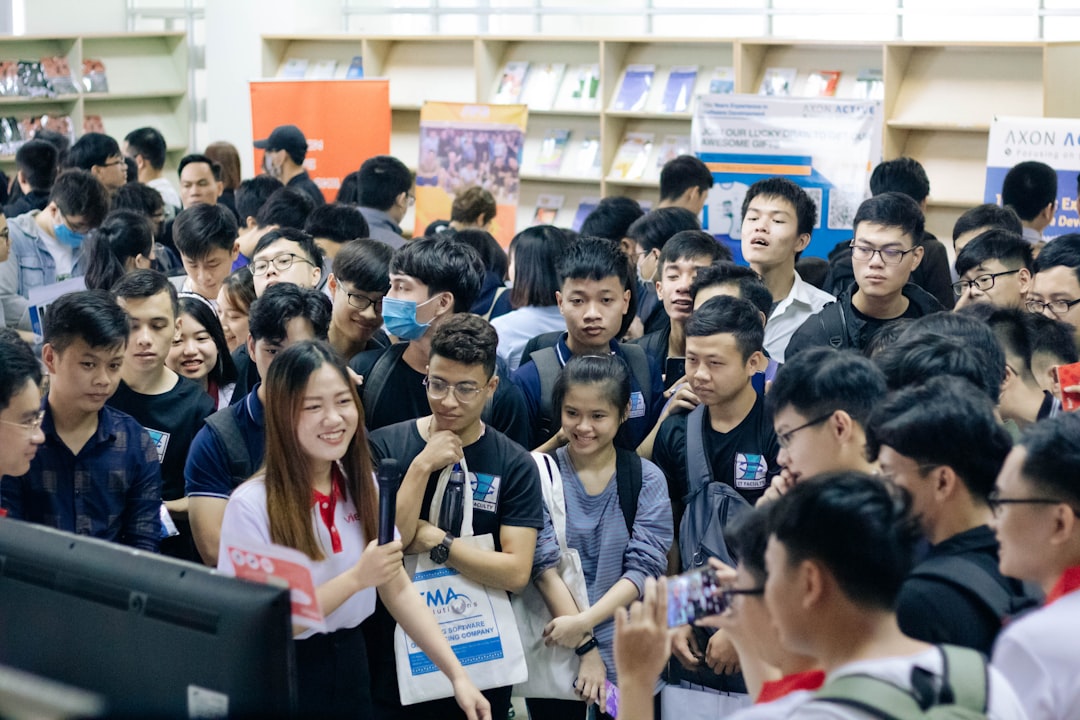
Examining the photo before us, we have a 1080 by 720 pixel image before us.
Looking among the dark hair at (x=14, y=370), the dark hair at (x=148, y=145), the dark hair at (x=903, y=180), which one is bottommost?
the dark hair at (x=14, y=370)

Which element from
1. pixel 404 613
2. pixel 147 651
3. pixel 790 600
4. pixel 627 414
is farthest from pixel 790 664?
pixel 627 414

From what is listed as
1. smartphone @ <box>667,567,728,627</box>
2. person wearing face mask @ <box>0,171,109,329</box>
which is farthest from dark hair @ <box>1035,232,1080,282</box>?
person wearing face mask @ <box>0,171,109,329</box>

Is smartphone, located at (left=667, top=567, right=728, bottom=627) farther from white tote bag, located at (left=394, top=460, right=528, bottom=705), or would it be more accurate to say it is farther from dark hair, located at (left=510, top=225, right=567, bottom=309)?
dark hair, located at (left=510, top=225, right=567, bottom=309)

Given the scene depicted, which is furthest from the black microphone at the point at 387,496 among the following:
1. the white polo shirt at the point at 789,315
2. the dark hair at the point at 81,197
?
the dark hair at the point at 81,197

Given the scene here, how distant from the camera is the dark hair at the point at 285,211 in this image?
17.9 ft

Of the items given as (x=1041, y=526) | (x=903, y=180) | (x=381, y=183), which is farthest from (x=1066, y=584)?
(x=381, y=183)

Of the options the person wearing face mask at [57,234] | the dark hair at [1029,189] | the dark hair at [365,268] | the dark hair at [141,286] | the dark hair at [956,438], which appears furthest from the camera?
the dark hair at [1029,189]

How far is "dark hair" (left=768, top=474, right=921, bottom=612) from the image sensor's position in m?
1.65

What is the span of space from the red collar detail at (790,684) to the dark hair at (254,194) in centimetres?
509

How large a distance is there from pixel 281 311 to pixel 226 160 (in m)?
5.19

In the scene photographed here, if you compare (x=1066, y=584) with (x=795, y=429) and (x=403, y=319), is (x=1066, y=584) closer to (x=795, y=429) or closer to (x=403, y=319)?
(x=795, y=429)

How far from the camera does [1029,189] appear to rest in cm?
599

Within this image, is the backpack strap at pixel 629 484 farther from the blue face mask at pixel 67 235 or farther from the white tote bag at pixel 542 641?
the blue face mask at pixel 67 235

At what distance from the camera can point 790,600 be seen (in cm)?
168
